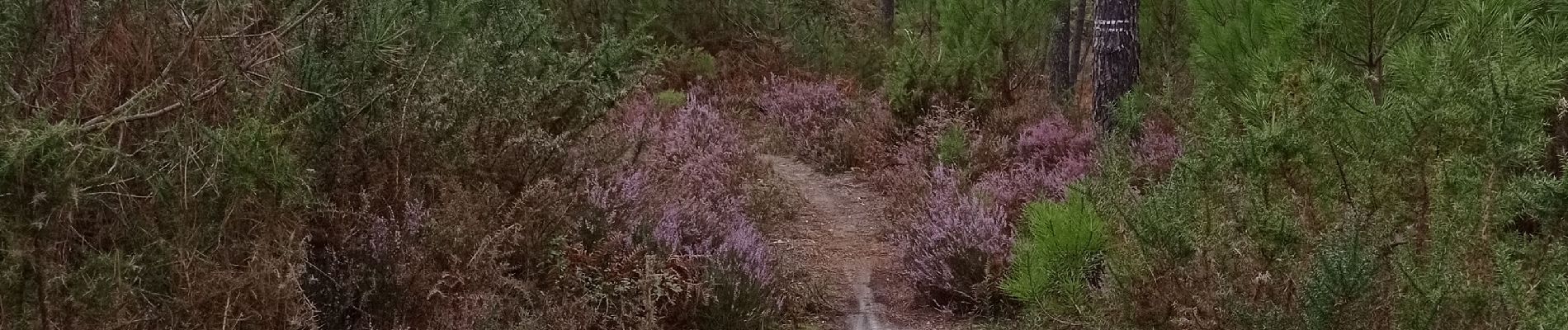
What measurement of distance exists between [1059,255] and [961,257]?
3.62 feet

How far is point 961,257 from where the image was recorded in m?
5.34

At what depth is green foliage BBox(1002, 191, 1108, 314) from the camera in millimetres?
4223

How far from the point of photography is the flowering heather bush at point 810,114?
957cm

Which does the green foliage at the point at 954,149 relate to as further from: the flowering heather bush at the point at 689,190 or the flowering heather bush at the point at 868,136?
the flowering heather bush at the point at 689,190

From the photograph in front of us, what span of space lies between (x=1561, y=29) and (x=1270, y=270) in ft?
4.00

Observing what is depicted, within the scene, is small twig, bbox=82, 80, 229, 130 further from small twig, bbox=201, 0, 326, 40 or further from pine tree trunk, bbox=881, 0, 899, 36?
pine tree trunk, bbox=881, 0, 899, 36

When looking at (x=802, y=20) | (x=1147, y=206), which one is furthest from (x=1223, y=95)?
(x=802, y=20)

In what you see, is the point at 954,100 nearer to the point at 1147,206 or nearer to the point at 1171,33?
the point at 1171,33

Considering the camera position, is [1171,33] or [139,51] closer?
[139,51]

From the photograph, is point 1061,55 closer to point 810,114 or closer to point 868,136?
point 810,114

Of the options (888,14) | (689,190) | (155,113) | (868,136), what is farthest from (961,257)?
(888,14)

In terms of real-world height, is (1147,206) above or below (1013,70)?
above

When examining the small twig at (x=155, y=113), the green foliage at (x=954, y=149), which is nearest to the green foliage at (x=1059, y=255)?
the small twig at (x=155, y=113)

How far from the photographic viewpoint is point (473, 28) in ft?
17.5
